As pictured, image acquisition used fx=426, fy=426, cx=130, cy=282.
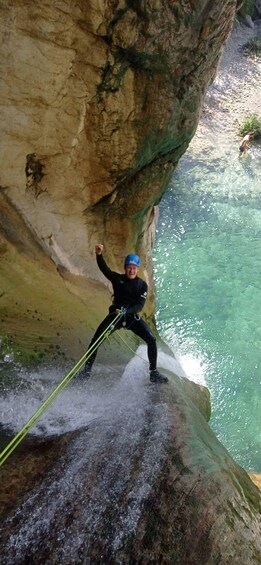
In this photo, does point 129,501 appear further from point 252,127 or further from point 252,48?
point 252,48

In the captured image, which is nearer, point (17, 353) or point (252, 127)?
point (17, 353)

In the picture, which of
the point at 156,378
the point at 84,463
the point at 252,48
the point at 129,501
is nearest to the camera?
the point at 129,501

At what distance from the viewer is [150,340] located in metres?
5.96

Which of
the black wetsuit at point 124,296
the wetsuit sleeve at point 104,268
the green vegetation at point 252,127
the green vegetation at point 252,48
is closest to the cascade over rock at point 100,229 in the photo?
the black wetsuit at point 124,296

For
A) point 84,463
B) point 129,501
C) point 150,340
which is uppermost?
point 150,340

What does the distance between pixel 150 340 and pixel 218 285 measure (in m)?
7.92

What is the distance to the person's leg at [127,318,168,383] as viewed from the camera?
Answer: 586cm

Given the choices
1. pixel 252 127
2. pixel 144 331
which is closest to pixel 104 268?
pixel 144 331

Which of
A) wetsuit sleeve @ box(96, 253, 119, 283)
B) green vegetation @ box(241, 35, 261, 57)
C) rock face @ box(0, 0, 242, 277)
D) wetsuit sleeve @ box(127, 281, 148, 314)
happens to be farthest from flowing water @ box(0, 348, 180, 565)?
green vegetation @ box(241, 35, 261, 57)

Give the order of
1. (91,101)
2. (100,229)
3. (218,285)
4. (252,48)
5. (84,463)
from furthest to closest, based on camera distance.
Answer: (252,48) < (218,285) < (100,229) < (91,101) < (84,463)

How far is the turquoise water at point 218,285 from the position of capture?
10.0 m

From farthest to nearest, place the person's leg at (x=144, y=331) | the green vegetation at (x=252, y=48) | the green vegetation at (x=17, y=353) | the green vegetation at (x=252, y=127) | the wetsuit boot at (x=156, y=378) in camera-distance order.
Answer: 1. the green vegetation at (x=252, y=48)
2. the green vegetation at (x=252, y=127)
3. the wetsuit boot at (x=156, y=378)
4. the person's leg at (x=144, y=331)
5. the green vegetation at (x=17, y=353)

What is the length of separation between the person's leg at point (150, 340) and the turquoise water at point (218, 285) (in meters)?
4.14

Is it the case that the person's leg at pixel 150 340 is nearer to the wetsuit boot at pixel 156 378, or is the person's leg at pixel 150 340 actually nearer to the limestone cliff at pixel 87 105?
the wetsuit boot at pixel 156 378
